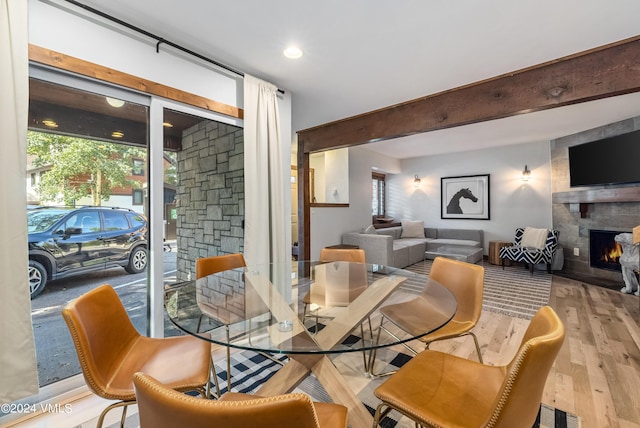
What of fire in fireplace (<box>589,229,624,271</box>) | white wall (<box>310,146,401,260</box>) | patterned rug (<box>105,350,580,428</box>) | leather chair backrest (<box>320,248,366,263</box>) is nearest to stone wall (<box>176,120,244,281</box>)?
leather chair backrest (<box>320,248,366,263</box>)

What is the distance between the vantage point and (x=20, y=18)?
1.46m

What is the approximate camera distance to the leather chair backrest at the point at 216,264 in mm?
2162

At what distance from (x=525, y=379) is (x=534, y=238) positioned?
5.35 m

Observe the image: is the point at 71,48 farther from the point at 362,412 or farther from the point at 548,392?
the point at 548,392

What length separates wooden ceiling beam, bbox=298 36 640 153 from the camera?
6.89ft

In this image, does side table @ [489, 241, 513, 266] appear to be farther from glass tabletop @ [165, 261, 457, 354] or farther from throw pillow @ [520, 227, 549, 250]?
glass tabletop @ [165, 261, 457, 354]

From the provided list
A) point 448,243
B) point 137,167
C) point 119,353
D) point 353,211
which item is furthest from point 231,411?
point 448,243

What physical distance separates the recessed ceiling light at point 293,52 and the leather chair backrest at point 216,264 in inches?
65.5

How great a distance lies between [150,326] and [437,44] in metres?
2.95

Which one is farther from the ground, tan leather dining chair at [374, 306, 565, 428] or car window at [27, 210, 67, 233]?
car window at [27, 210, 67, 233]

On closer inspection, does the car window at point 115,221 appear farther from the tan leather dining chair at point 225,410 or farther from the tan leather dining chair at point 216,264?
the tan leather dining chair at point 225,410

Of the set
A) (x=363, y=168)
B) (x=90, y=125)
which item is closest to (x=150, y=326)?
(x=90, y=125)

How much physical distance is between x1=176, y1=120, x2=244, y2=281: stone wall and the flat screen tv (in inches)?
197

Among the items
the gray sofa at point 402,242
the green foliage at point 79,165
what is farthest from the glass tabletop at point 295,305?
the gray sofa at point 402,242
